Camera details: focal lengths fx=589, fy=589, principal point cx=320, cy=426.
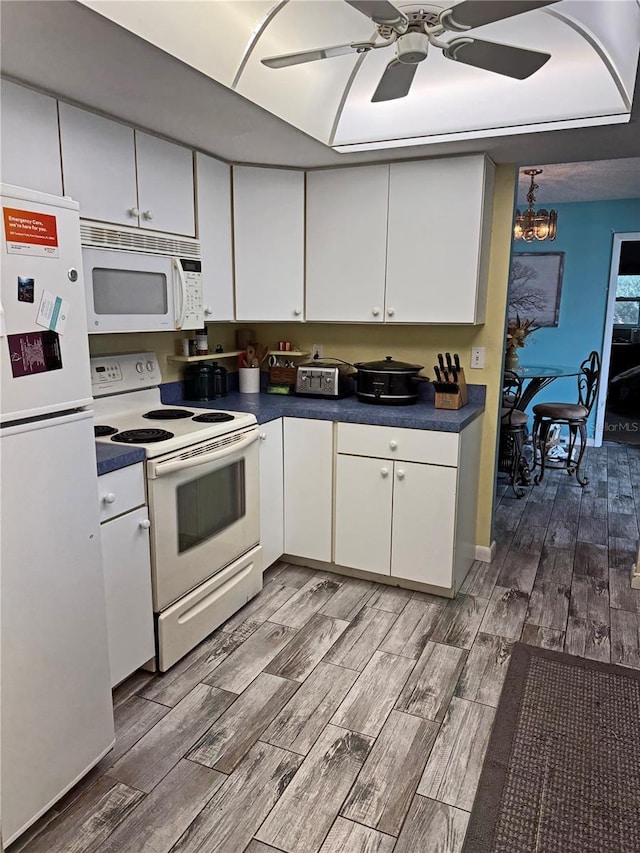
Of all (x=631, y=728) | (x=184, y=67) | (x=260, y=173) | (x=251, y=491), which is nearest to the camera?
(x=184, y=67)

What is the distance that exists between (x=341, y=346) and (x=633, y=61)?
198 cm

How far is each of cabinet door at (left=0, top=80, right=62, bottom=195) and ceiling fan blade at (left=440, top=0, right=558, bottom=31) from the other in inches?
53.3

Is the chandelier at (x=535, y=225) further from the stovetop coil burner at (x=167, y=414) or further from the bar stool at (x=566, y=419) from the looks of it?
the stovetop coil burner at (x=167, y=414)

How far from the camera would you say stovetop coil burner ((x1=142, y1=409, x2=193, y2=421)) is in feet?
8.91

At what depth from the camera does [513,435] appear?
4707 millimetres

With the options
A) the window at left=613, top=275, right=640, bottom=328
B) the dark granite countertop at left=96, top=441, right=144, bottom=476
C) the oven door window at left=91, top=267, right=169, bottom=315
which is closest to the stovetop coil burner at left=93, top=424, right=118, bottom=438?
the dark granite countertop at left=96, top=441, right=144, bottom=476

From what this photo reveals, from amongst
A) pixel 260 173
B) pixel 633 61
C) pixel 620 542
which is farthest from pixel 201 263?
pixel 620 542

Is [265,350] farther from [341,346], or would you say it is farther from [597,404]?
[597,404]

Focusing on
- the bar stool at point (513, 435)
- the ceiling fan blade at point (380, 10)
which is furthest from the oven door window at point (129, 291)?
the bar stool at point (513, 435)

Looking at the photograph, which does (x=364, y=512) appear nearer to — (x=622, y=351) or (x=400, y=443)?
(x=400, y=443)

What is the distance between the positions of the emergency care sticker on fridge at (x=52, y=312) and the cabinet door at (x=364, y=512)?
1728 mm

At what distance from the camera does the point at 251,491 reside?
279 centimetres

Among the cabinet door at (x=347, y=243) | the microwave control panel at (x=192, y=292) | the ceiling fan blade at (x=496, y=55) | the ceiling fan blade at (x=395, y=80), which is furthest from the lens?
the cabinet door at (x=347, y=243)

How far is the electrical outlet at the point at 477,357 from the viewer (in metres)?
3.23
